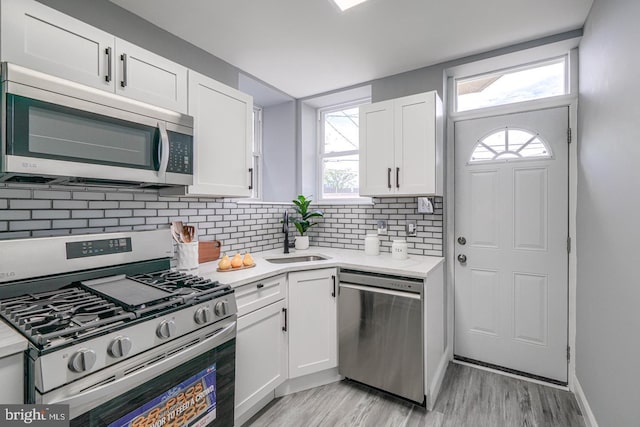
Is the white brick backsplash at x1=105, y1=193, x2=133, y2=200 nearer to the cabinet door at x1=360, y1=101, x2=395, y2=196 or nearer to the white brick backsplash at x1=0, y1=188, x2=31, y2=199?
the white brick backsplash at x1=0, y1=188, x2=31, y2=199

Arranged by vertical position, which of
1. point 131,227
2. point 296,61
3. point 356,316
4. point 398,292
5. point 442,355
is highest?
point 296,61

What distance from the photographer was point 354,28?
6.99ft

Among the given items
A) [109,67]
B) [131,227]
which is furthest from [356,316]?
[109,67]

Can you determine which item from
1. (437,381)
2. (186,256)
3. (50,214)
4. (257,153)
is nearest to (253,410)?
(186,256)

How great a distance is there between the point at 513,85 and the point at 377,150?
4.20ft

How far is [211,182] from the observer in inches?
80.0

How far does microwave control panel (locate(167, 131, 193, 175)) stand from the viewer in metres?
1.70

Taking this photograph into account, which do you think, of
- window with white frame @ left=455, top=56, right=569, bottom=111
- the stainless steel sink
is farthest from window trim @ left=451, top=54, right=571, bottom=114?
the stainless steel sink

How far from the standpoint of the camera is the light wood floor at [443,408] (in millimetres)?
1943

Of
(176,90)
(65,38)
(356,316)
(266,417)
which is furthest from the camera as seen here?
(356,316)

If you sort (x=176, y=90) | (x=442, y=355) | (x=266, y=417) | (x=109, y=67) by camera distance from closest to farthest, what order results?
(x=109, y=67)
(x=176, y=90)
(x=266, y=417)
(x=442, y=355)

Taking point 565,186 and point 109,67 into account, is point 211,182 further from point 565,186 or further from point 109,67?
point 565,186

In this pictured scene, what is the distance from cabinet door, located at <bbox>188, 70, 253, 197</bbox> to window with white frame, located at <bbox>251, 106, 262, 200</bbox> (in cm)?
107

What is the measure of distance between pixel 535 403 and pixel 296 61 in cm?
323
